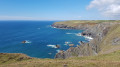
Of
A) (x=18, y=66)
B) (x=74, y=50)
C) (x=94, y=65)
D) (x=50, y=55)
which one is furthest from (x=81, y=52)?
A: (x=18, y=66)

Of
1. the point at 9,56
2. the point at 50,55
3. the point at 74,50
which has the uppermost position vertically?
the point at 9,56

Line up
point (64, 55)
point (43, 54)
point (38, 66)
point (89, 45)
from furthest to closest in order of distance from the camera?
point (43, 54) < point (89, 45) < point (64, 55) < point (38, 66)

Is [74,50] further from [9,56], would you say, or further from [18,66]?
[18,66]

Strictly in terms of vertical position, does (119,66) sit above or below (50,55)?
above

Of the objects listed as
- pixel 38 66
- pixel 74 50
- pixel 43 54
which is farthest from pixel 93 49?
pixel 38 66

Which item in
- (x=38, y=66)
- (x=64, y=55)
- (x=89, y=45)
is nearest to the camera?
(x=38, y=66)

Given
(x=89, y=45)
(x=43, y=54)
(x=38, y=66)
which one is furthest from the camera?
(x=43, y=54)

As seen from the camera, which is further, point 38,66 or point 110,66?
point 38,66

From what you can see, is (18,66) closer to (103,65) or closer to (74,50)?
(103,65)

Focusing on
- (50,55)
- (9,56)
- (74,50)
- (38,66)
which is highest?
(38,66)
